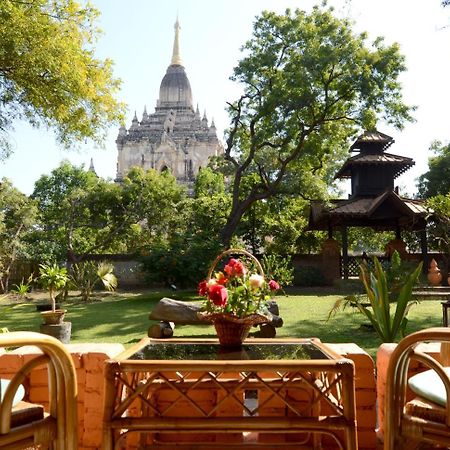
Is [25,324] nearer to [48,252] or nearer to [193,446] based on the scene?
[193,446]

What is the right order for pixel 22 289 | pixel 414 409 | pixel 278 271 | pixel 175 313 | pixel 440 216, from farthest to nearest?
1. pixel 440 216
2. pixel 278 271
3. pixel 22 289
4. pixel 175 313
5. pixel 414 409

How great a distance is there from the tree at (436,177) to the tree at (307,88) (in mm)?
9890

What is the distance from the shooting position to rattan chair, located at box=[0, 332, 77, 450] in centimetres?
142

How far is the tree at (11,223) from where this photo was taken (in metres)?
17.9

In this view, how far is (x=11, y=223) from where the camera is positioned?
65.2ft

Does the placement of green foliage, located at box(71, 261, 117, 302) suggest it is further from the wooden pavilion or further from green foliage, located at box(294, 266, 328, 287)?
the wooden pavilion

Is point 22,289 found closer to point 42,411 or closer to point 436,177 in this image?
point 42,411

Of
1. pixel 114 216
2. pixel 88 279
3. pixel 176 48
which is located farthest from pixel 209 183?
pixel 176 48

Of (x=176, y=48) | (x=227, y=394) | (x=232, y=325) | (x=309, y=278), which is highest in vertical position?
(x=176, y=48)

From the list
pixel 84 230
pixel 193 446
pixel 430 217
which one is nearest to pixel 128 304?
pixel 193 446

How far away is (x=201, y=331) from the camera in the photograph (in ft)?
24.5

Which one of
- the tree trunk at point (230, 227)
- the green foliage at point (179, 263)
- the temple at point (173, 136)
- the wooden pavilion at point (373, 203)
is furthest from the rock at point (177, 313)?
the temple at point (173, 136)

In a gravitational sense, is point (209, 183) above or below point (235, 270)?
above

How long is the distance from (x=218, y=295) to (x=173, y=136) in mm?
47158
